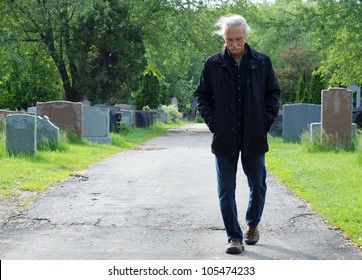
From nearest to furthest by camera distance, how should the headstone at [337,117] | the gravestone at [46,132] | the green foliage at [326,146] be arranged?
the gravestone at [46,132] < the green foliage at [326,146] < the headstone at [337,117]

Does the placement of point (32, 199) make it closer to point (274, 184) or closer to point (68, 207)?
point (68, 207)

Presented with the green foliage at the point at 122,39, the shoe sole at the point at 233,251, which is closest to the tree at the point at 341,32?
the green foliage at the point at 122,39

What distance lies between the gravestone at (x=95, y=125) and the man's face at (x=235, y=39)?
17541 mm

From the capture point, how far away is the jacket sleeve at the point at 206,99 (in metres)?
6.68

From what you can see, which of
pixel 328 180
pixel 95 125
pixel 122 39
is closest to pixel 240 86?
pixel 328 180

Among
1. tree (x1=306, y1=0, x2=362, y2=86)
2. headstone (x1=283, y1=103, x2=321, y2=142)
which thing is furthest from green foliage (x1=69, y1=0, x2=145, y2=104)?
headstone (x1=283, y1=103, x2=321, y2=142)

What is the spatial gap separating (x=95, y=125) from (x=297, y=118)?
674cm

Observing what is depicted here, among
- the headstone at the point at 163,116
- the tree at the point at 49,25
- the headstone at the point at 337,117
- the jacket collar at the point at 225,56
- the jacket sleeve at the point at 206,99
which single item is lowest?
the headstone at the point at 163,116

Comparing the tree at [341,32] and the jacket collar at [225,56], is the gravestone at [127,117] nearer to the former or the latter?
the tree at [341,32]

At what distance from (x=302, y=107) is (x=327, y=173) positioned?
11888 millimetres

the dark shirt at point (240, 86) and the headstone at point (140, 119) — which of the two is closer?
the dark shirt at point (240, 86)

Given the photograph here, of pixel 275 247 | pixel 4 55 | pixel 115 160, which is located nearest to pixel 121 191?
pixel 275 247

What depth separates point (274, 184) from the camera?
12312 mm

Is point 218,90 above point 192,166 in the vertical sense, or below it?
above
